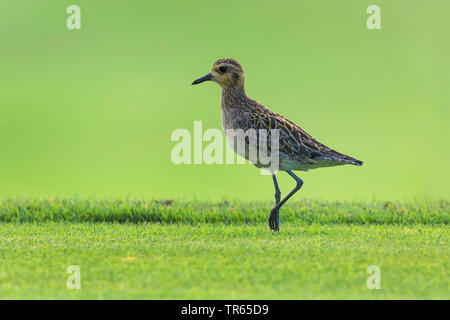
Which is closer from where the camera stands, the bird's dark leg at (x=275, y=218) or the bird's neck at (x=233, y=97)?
the bird's dark leg at (x=275, y=218)

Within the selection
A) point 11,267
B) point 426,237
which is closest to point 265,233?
point 426,237

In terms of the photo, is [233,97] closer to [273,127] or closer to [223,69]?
[223,69]

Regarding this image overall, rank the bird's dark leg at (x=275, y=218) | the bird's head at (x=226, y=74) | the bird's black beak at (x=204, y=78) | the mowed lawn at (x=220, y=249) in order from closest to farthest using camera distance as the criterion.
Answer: the mowed lawn at (x=220, y=249)
the bird's dark leg at (x=275, y=218)
the bird's head at (x=226, y=74)
the bird's black beak at (x=204, y=78)

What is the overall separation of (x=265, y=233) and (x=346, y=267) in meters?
2.12

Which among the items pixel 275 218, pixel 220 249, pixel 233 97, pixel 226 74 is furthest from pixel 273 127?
pixel 220 249

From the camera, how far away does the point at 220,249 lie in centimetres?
776

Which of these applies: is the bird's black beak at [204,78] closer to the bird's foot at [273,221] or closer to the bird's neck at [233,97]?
the bird's neck at [233,97]

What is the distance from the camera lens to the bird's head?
9.34m

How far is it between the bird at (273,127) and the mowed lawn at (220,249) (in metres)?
0.90

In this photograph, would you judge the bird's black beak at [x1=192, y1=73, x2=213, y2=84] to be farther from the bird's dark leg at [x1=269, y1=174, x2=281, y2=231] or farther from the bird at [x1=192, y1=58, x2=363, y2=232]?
the bird's dark leg at [x1=269, y1=174, x2=281, y2=231]

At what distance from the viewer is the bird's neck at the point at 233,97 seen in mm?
9344

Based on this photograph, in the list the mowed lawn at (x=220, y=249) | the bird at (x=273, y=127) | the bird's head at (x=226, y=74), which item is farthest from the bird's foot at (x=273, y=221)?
the bird's head at (x=226, y=74)

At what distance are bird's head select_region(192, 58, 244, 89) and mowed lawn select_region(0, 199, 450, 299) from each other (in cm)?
215

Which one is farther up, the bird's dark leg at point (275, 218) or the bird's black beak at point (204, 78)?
the bird's black beak at point (204, 78)
